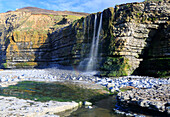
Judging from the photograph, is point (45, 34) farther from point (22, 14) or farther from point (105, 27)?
point (22, 14)

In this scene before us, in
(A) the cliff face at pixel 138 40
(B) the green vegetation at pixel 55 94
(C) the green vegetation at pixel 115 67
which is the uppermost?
(A) the cliff face at pixel 138 40

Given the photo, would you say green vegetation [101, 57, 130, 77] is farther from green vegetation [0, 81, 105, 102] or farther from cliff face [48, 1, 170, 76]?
green vegetation [0, 81, 105, 102]

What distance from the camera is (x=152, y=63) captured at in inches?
604

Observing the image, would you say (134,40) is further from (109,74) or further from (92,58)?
(92,58)

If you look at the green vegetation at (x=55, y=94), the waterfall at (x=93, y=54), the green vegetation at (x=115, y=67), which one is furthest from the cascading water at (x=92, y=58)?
the green vegetation at (x=55, y=94)

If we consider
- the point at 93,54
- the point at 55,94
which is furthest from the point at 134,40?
the point at 55,94

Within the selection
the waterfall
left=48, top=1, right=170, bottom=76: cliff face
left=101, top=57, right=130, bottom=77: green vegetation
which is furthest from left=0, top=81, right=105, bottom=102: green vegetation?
the waterfall

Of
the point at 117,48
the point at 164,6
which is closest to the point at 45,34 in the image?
the point at 117,48

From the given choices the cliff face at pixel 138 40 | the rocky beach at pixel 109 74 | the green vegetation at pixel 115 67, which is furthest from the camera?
the cliff face at pixel 138 40

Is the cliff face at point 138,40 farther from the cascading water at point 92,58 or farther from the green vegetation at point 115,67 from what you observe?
the cascading water at point 92,58

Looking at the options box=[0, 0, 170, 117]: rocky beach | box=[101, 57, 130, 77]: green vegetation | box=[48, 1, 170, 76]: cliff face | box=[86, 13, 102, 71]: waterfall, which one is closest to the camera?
box=[0, 0, 170, 117]: rocky beach

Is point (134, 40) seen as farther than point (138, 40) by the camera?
No

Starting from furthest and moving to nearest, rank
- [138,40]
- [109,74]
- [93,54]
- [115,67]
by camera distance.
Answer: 1. [93,54]
2. [138,40]
3. [115,67]
4. [109,74]

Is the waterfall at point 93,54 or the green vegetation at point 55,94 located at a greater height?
the waterfall at point 93,54
